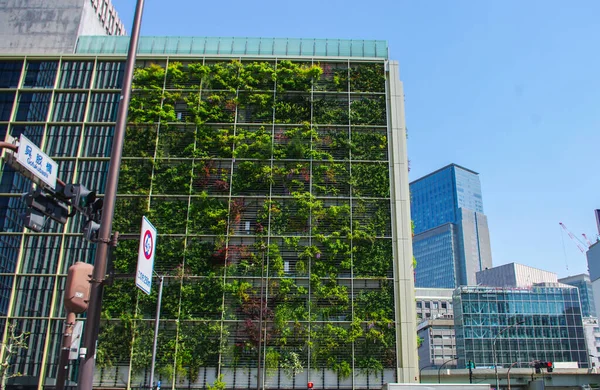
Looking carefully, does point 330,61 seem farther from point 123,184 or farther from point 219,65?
point 123,184

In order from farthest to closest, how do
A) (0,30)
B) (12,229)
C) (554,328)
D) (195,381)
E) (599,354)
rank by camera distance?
1. (599,354)
2. (554,328)
3. (0,30)
4. (12,229)
5. (195,381)

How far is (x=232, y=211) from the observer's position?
166 feet

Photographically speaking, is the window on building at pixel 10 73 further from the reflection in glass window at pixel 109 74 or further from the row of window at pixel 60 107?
the reflection in glass window at pixel 109 74

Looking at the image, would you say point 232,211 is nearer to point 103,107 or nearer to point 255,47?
point 103,107

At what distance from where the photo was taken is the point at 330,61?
185 ft

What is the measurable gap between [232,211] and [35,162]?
39958 mm

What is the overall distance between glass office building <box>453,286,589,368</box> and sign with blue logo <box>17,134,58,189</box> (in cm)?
11463

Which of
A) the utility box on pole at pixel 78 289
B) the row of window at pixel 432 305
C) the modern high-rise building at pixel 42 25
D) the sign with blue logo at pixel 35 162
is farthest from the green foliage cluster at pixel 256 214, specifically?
the row of window at pixel 432 305

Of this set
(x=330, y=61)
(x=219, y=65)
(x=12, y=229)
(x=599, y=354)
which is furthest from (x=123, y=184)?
(x=599, y=354)

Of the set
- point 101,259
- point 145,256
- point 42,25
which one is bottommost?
point 101,259

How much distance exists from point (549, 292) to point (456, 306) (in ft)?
67.2

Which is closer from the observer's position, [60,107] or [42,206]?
[42,206]

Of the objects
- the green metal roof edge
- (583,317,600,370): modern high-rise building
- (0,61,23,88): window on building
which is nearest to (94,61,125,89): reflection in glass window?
the green metal roof edge

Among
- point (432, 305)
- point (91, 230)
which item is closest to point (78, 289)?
Result: point (91, 230)
